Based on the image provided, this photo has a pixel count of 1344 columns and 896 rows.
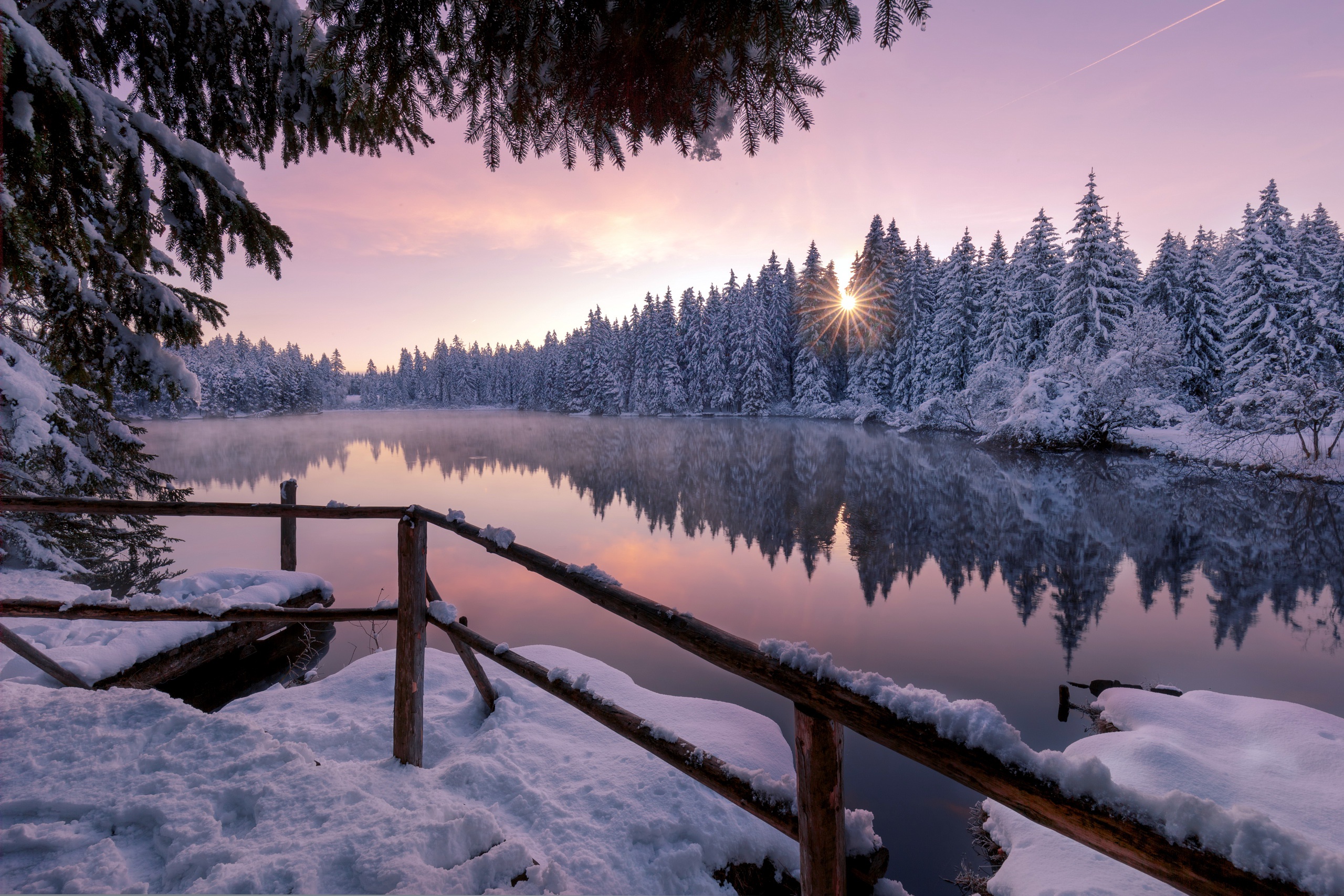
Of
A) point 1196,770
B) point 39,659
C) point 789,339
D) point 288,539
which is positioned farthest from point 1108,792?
point 789,339

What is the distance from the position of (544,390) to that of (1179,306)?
84.2m

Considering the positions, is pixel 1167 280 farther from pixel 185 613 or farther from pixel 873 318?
pixel 185 613

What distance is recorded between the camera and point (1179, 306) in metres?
36.9

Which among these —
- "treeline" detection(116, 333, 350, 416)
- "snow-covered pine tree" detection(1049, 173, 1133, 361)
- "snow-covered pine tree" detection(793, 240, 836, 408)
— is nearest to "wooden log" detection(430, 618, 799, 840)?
"snow-covered pine tree" detection(1049, 173, 1133, 361)

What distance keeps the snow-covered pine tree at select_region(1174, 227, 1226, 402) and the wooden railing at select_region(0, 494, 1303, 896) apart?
46.6 meters

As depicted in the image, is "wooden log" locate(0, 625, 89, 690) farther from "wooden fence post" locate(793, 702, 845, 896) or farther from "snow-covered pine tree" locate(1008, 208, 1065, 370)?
"snow-covered pine tree" locate(1008, 208, 1065, 370)

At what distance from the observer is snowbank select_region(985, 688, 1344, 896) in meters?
3.62

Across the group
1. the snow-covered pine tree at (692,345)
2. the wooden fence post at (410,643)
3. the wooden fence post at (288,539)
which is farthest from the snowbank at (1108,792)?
the snow-covered pine tree at (692,345)

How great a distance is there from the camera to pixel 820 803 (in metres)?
1.81

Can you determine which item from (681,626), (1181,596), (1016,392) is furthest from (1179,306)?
(681,626)

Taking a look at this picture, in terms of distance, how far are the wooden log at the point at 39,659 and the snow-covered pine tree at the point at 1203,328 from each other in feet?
160

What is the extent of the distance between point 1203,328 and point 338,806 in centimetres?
4972

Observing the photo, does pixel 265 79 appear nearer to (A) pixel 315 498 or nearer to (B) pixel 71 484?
(B) pixel 71 484

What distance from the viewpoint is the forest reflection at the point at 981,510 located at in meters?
10.5
